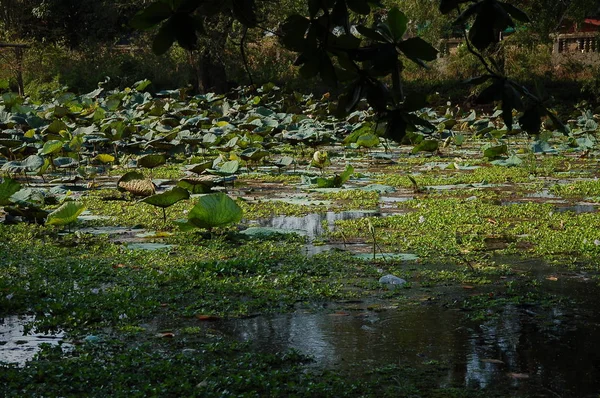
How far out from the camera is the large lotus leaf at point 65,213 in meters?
4.69

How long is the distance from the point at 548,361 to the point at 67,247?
262cm

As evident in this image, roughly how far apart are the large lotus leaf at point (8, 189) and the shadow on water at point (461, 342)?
7.92 ft

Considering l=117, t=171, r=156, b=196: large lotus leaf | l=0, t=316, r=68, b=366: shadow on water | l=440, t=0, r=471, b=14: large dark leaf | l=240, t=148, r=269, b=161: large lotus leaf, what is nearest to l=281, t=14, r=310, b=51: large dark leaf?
l=440, t=0, r=471, b=14: large dark leaf

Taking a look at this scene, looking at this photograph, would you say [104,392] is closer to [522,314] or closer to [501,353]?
[501,353]

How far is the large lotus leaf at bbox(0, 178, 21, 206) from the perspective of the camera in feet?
16.5

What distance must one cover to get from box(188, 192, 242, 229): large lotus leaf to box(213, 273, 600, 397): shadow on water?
4.42ft

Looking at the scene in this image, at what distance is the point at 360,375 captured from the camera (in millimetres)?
2543

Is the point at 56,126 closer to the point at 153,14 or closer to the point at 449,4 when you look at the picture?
the point at 153,14

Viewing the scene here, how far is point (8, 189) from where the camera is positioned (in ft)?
16.6

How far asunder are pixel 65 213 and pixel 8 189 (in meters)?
0.54

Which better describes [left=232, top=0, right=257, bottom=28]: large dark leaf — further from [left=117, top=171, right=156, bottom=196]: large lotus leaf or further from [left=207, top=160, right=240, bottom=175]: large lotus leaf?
[left=207, top=160, right=240, bottom=175]: large lotus leaf

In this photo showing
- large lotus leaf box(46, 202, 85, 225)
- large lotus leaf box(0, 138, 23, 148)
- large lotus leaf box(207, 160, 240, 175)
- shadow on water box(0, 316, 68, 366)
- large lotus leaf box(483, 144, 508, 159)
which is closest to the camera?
shadow on water box(0, 316, 68, 366)

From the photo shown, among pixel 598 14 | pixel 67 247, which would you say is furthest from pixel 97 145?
pixel 598 14

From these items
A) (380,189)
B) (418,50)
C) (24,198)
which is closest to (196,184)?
(24,198)
